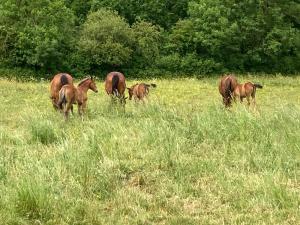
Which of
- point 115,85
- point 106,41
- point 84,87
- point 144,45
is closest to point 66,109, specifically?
point 84,87

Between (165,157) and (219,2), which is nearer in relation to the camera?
(165,157)

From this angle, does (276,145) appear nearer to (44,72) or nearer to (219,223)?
(219,223)

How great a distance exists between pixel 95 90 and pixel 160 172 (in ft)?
27.0

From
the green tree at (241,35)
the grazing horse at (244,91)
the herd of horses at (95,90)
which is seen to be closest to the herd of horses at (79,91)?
the herd of horses at (95,90)

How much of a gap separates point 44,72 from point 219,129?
103ft

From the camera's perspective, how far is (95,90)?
14.8 m

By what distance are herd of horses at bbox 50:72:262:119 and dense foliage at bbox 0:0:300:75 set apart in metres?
21.9

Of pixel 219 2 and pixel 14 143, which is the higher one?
pixel 219 2

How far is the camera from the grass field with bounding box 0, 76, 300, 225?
5.55 meters

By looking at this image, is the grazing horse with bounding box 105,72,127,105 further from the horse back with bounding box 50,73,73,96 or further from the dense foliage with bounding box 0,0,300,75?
the dense foliage with bounding box 0,0,300,75

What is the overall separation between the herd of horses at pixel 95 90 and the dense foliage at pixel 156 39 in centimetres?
2191

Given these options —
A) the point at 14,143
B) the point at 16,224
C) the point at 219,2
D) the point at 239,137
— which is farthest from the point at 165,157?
the point at 219,2

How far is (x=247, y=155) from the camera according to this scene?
744 centimetres

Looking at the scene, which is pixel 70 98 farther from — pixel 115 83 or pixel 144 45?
pixel 144 45
